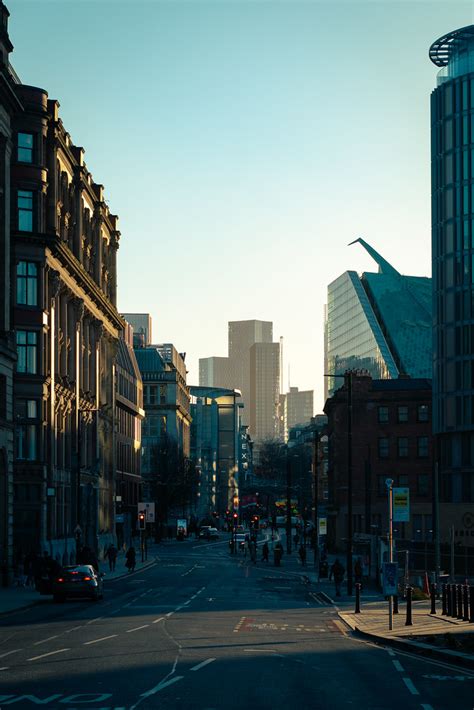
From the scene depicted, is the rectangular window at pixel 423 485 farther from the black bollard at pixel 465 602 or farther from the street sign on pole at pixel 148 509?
the black bollard at pixel 465 602

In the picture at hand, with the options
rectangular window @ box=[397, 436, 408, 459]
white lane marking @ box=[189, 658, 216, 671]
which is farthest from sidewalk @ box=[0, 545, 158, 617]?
rectangular window @ box=[397, 436, 408, 459]

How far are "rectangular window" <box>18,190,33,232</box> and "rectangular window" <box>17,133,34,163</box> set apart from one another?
1.96 meters

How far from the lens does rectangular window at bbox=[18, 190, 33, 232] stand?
7481 centimetres

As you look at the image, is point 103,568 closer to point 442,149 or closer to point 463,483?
point 463,483

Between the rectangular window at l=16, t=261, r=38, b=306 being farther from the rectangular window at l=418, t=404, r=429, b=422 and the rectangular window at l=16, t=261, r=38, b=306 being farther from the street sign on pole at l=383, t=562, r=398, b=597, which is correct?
the rectangular window at l=418, t=404, r=429, b=422

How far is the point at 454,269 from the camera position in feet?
343

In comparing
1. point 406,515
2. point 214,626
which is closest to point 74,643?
point 214,626

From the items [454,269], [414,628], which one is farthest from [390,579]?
[454,269]

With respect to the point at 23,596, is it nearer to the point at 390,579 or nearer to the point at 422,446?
the point at 390,579

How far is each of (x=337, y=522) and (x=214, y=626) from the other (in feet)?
271

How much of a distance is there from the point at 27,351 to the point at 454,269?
44366mm

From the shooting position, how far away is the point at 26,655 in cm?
2781

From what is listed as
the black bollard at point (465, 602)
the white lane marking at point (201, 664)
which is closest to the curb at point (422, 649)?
the black bollard at point (465, 602)

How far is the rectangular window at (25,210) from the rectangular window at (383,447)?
164 ft
